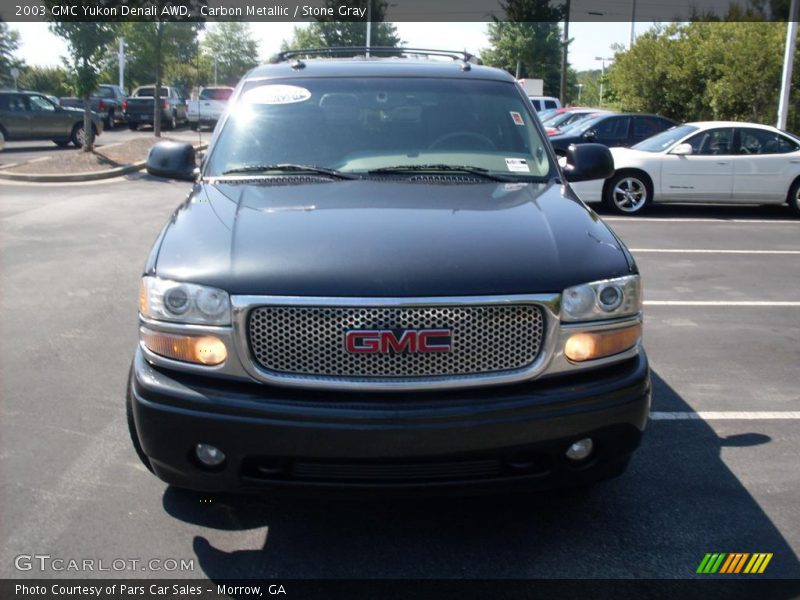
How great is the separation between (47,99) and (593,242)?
81.7ft

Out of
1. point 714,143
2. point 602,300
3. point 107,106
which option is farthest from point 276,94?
point 107,106

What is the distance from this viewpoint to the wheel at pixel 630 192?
13492 mm

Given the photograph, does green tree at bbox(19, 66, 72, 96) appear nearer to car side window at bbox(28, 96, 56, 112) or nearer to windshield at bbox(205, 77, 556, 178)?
car side window at bbox(28, 96, 56, 112)

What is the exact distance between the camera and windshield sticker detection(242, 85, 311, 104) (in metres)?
4.57

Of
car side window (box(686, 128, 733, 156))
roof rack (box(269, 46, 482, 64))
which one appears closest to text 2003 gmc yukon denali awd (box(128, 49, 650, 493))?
roof rack (box(269, 46, 482, 64))

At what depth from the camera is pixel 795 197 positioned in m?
13.6

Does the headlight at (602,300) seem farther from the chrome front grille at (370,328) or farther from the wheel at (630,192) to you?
the wheel at (630,192)

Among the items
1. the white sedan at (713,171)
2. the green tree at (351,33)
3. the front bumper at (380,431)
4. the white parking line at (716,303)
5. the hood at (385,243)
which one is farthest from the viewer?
the green tree at (351,33)

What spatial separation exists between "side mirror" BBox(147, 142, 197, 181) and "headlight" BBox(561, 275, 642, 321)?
2.53 metres

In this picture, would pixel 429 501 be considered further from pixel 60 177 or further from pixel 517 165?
pixel 60 177

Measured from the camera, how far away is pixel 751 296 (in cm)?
788

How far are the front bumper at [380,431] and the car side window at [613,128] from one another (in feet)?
51.1

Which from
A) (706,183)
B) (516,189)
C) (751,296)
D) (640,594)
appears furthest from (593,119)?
(640,594)

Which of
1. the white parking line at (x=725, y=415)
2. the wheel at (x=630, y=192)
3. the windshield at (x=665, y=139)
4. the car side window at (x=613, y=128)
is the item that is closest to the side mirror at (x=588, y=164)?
the white parking line at (x=725, y=415)
